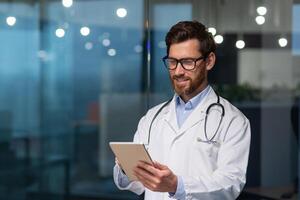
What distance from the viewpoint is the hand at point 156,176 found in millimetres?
1932

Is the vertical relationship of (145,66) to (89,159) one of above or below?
above

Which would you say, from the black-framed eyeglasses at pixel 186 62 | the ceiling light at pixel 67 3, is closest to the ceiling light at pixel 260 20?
the ceiling light at pixel 67 3

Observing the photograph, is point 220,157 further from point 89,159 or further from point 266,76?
point 89,159

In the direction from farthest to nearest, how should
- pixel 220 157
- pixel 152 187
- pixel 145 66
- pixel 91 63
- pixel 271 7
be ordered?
pixel 91 63
pixel 145 66
pixel 271 7
pixel 220 157
pixel 152 187

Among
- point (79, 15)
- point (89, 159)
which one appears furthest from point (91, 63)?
point (89, 159)

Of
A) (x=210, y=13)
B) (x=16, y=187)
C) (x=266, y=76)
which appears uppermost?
(x=210, y=13)

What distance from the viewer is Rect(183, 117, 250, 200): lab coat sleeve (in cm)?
204

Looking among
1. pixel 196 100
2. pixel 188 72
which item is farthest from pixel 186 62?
pixel 196 100

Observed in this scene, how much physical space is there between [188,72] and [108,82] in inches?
106

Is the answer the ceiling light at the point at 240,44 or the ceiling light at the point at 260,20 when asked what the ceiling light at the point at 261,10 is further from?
the ceiling light at the point at 240,44

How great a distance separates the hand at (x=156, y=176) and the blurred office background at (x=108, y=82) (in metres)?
2.17

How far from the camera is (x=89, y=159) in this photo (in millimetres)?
4965

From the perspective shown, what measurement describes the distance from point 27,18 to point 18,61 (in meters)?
0.36

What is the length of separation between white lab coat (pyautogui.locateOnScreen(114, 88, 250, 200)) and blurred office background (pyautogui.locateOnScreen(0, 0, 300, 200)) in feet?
6.17
